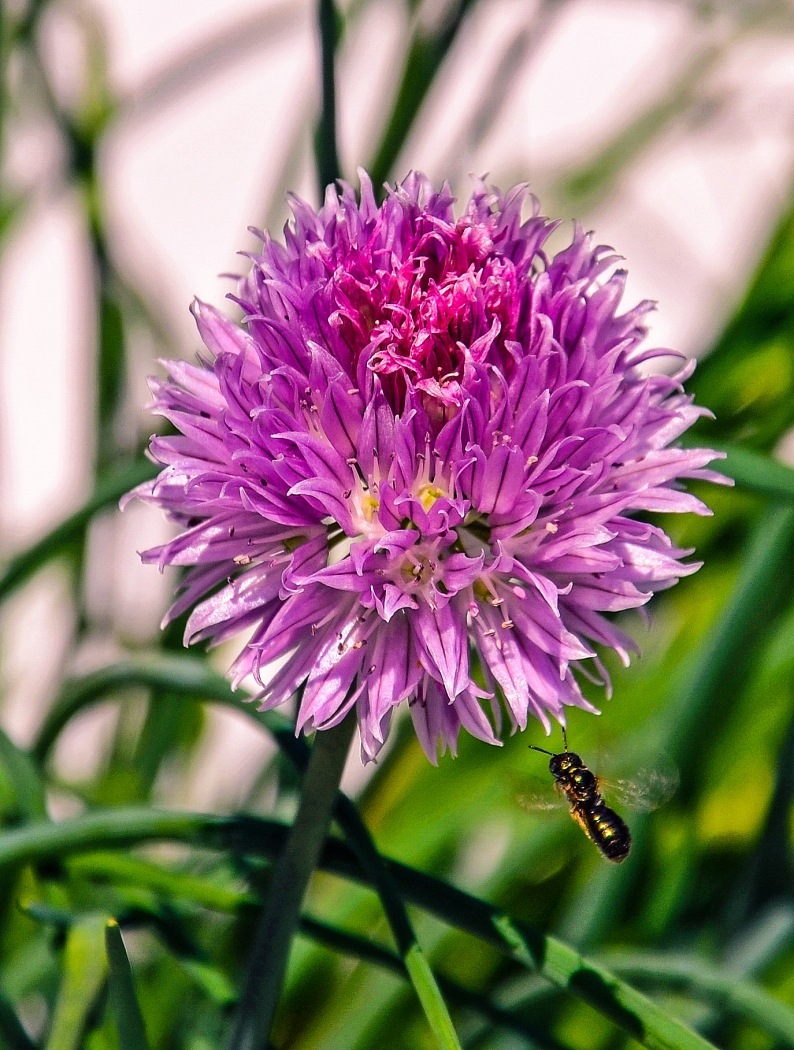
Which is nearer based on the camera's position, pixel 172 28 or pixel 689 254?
pixel 689 254

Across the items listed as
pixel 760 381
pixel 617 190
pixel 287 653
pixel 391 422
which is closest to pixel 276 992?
pixel 287 653

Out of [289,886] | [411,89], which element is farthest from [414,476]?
[411,89]

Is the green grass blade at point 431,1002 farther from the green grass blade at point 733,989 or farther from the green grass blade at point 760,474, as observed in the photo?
the green grass blade at point 760,474

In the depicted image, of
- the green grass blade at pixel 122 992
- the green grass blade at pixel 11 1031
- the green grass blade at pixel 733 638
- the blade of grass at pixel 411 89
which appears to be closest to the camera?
the green grass blade at pixel 122 992

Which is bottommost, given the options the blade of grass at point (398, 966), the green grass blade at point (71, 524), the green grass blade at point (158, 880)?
the blade of grass at point (398, 966)

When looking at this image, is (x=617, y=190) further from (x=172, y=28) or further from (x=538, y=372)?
(x=172, y=28)

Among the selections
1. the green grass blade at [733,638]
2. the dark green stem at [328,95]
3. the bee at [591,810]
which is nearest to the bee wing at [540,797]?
the bee at [591,810]
